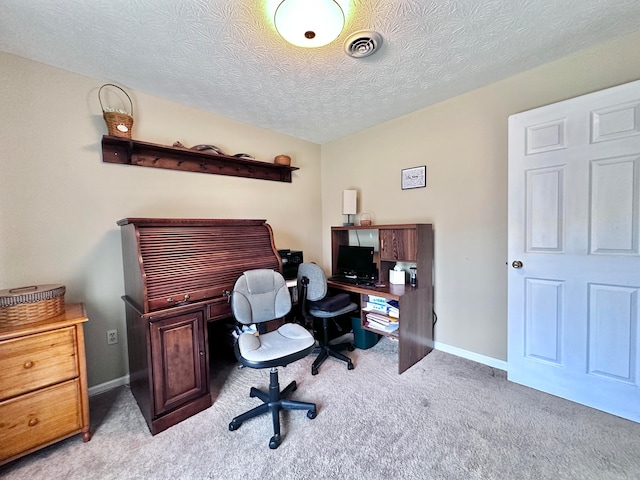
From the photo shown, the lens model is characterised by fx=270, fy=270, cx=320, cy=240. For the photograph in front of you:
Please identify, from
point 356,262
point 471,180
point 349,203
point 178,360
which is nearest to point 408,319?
point 356,262

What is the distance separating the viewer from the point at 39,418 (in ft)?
4.84

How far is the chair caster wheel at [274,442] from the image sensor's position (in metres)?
1.53

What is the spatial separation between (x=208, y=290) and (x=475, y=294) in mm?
2258

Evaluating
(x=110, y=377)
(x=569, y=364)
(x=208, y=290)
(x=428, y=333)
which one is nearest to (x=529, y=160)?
(x=569, y=364)

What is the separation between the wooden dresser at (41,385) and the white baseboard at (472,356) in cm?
279

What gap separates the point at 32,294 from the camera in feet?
4.91

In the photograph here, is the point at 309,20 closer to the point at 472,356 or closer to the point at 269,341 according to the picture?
the point at 269,341

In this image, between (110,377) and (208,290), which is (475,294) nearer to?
(208,290)

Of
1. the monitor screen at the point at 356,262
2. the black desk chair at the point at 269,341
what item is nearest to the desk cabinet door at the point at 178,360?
the black desk chair at the point at 269,341

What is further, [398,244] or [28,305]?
[398,244]

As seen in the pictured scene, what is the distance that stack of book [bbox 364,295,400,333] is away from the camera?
7.88ft

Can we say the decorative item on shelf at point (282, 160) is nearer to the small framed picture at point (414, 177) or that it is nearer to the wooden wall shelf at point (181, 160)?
the wooden wall shelf at point (181, 160)

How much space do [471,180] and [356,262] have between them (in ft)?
4.41

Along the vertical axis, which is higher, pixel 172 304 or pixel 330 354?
pixel 172 304
